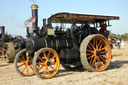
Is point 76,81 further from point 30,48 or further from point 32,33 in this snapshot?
point 32,33

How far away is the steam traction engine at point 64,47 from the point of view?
5.65 metres

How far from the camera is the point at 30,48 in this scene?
5.75 m

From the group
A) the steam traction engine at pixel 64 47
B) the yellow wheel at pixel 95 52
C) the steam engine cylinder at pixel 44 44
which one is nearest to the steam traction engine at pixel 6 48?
the steam traction engine at pixel 64 47

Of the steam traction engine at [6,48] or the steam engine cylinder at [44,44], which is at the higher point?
the steam engine cylinder at [44,44]

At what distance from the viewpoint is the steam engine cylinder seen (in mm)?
5684

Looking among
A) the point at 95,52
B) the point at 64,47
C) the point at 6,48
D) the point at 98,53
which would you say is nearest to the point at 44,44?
the point at 64,47

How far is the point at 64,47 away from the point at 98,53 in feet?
4.12

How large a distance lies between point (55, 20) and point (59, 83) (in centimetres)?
309

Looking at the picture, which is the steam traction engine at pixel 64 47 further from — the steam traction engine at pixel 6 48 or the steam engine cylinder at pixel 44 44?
the steam traction engine at pixel 6 48

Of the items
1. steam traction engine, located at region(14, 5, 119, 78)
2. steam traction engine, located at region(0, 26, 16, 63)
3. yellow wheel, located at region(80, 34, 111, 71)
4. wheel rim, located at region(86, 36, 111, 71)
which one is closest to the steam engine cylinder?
steam traction engine, located at region(14, 5, 119, 78)

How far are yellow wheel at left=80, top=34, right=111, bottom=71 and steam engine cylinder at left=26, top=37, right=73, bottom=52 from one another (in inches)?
24.5

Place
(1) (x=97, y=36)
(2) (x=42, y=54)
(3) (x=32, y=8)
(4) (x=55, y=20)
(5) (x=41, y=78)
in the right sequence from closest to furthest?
(5) (x=41, y=78) < (2) (x=42, y=54) < (1) (x=97, y=36) < (4) (x=55, y=20) < (3) (x=32, y=8)

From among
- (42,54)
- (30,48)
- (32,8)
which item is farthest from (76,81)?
(32,8)

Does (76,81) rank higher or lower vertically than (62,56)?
lower
